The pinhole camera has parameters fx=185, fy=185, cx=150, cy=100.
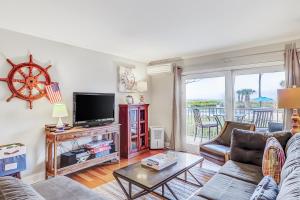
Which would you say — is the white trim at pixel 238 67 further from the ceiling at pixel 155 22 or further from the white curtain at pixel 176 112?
the ceiling at pixel 155 22

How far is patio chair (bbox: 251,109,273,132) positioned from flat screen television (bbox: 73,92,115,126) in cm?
282

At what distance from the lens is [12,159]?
7.64ft

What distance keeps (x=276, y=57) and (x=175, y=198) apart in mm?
2806

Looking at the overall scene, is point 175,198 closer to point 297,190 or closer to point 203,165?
point 203,165

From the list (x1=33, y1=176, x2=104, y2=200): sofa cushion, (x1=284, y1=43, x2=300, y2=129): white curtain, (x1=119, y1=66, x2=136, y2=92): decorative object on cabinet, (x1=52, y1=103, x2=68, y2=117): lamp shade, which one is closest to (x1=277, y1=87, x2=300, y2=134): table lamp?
(x1=284, y1=43, x2=300, y2=129): white curtain

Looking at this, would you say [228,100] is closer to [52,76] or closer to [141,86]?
[141,86]

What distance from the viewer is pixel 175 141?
434 cm

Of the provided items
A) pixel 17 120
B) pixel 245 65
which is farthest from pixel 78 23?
pixel 245 65

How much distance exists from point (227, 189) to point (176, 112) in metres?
2.73

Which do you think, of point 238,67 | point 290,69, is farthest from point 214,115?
point 290,69

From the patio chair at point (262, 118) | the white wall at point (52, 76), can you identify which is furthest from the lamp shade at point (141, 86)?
the patio chair at point (262, 118)

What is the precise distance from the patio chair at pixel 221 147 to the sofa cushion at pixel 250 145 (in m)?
0.30

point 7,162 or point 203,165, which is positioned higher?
point 7,162

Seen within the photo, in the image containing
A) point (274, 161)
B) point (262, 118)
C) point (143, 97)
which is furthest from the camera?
point (143, 97)
